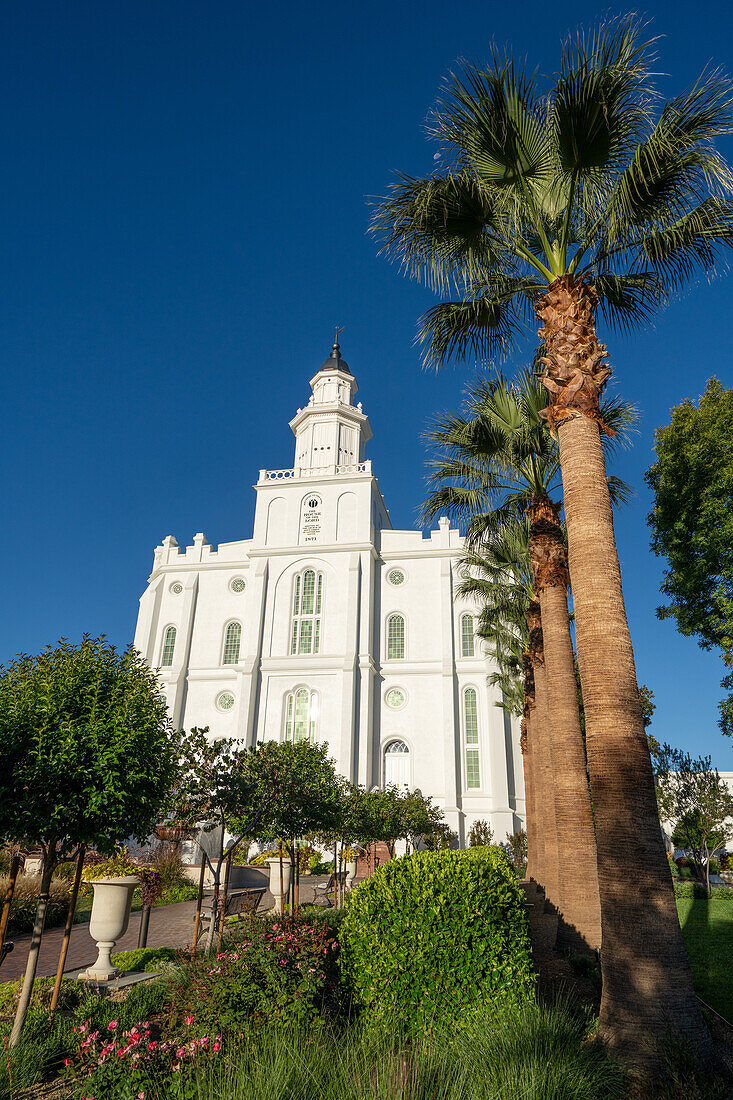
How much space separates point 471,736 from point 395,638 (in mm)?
6781

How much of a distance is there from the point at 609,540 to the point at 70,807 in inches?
259

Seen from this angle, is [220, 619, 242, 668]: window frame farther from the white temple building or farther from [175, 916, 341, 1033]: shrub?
[175, 916, 341, 1033]: shrub

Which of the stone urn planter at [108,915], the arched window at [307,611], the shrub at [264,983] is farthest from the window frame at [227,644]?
the shrub at [264,983]

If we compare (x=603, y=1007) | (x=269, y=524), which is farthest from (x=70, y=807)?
(x=269, y=524)

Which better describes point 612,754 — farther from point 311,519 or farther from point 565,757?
point 311,519

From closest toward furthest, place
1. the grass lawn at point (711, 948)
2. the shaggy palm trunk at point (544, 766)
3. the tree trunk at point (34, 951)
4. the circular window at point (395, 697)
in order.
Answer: the tree trunk at point (34, 951) < the grass lawn at point (711, 948) < the shaggy palm trunk at point (544, 766) < the circular window at point (395, 697)

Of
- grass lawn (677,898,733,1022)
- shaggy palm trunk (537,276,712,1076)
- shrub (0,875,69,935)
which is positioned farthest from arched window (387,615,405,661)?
shaggy palm trunk (537,276,712,1076)

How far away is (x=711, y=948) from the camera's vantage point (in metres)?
12.9

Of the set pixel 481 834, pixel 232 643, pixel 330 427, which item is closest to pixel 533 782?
pixel 481 834

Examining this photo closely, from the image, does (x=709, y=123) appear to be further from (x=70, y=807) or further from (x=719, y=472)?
(x=70, y=807)

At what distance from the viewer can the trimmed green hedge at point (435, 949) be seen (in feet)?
18.9

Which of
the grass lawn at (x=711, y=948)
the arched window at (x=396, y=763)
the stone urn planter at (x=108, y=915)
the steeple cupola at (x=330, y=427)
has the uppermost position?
the steeple cupola at (x=330, y=427)

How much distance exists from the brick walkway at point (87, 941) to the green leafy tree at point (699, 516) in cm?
1214

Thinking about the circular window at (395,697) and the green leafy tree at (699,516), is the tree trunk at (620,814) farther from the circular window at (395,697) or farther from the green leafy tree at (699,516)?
the circular window at (395,697)
